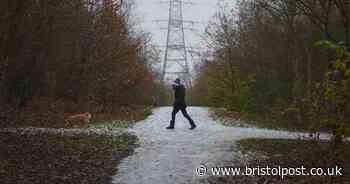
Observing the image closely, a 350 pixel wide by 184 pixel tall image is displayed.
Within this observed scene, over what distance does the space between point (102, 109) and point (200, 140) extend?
12.1m

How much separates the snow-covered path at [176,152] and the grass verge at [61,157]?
369 millimetres

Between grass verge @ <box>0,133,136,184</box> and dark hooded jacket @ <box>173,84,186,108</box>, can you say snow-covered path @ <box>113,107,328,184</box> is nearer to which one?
grass verge @ <box>0,133,136,184</box>

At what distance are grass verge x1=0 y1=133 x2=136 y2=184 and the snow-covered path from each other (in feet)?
1.21

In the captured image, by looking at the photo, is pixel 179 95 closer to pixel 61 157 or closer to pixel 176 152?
pixel 176 152

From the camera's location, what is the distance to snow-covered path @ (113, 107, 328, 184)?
8.94m

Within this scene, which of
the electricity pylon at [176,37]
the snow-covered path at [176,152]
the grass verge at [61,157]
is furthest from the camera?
the electricity pylon at [176,37]

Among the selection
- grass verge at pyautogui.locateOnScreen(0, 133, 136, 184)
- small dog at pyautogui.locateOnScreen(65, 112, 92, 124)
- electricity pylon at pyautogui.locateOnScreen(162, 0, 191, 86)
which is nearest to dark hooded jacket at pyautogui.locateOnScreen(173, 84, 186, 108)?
grass verge at pyautogui.locateOnScreen(0, 133, 136, 184)

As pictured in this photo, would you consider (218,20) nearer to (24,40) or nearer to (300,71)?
(300,71)

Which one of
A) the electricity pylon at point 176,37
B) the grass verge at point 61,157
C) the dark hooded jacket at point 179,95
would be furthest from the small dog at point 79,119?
the electricity pylon at point 176,37

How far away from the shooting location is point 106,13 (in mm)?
23766

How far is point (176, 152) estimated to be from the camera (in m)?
11.6

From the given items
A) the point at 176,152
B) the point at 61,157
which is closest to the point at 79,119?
the point at 176,152

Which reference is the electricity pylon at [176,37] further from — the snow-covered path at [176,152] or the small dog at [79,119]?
the snow-covered path at [176,152]

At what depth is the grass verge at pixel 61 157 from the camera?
28.8ft
